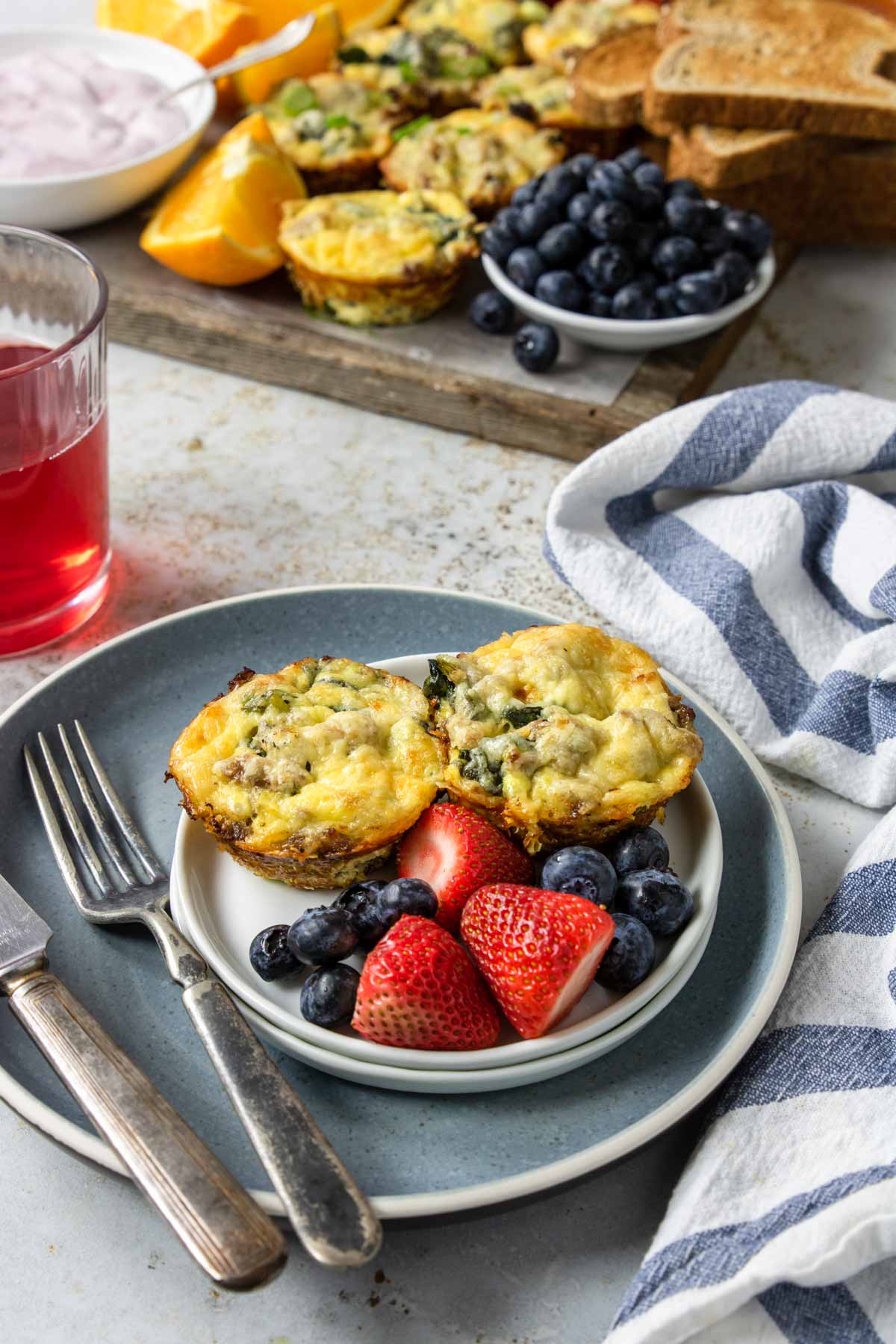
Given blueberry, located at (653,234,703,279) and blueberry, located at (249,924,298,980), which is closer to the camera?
blueberry, located at (249,924,298,980)

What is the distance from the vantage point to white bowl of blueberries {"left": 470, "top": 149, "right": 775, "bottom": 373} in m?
2.78

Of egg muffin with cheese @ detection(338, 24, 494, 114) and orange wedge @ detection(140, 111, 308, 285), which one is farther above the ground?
egg muffin with cheese @ detection(338, 24, 494, 114)

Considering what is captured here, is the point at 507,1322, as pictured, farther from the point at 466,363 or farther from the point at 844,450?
the point at 466,363

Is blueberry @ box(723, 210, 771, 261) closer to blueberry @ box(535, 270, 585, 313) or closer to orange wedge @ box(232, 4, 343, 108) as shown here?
blueberry @ box(535, 270, 585, 313)

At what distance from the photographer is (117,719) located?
2043 millimetres

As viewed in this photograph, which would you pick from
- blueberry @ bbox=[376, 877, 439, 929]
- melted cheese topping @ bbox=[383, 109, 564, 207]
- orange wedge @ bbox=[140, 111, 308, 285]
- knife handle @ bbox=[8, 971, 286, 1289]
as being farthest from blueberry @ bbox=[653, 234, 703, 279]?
knife handle @ bbox=[8, 971, 286, 1289]

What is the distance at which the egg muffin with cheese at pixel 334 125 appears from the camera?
3.34 metres

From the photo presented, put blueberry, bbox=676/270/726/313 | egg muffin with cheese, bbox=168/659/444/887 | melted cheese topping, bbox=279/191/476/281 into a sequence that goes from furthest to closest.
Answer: melted cheese topping, bbox=279/191/476/281 < blueberry, bbox=676/270/726/313 < egg muffin with cheese, bbox=168/659/444/887

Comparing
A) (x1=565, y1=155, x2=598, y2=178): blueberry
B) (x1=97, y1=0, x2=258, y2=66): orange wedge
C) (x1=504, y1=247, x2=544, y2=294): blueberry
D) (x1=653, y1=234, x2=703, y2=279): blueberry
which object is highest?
(x1=97, y1=0, x2=258, y2=66): orange wedge

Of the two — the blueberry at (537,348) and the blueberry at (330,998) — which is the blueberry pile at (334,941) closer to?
the blueberry at (330,998)

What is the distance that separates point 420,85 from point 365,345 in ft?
3.51

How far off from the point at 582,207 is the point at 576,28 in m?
1.26

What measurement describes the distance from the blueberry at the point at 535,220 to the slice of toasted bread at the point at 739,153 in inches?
22.8

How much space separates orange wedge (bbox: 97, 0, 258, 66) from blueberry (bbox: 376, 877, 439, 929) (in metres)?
2.84
